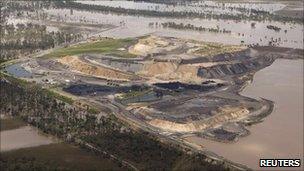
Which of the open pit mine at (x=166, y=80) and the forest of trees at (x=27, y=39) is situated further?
the forest of trees at (x=27, y=39)

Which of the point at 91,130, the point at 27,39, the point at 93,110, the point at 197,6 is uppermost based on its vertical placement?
the point at 197,6

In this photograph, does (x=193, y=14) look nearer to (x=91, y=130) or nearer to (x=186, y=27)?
(x=186, y=27)

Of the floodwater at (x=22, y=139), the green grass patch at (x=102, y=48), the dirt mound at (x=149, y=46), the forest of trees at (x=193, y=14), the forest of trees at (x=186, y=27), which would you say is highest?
the forest of trees at (x=193, y=14)

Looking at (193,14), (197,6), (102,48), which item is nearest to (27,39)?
(102,48)

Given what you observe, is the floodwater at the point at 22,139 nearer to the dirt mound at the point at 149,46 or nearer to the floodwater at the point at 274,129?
the floodwater at the point at 274,129

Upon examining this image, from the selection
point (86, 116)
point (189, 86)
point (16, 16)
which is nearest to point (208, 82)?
point (189, 86)

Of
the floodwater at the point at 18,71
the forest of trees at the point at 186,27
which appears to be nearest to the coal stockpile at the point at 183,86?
the floodwater at the point at 18,71

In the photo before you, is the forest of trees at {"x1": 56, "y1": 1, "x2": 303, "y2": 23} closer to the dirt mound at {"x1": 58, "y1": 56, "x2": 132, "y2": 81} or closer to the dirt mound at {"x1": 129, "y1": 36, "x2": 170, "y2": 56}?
the dirt mound at {"x1": 129, "y1": 36, "x2": 170, "y2": 56}
